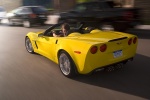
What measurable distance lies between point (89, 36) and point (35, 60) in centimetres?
240

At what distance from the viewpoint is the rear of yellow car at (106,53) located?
177 inches

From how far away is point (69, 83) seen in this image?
16.0ft

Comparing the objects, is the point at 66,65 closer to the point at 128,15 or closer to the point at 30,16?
the point at 128,15

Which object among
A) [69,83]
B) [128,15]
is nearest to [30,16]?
[128,15]

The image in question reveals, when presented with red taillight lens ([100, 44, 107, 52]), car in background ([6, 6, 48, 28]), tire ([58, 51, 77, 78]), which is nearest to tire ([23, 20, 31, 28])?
car in background ([6, 6, 48, 28])

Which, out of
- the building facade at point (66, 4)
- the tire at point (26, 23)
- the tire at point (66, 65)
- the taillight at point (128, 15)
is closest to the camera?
the tire at point (66, 65)

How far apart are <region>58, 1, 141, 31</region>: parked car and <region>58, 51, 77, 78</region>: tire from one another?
5505mm

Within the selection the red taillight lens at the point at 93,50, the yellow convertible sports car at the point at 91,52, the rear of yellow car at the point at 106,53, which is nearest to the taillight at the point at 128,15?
the yellow convertible sports car at the point at 91,52

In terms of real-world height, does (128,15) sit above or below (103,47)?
above

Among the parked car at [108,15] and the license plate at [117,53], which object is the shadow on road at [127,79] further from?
the parked car at [108,15]

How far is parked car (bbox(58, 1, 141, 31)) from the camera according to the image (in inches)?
396

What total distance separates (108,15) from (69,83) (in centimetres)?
623

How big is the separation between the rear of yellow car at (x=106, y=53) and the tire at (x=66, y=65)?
0.76 ft

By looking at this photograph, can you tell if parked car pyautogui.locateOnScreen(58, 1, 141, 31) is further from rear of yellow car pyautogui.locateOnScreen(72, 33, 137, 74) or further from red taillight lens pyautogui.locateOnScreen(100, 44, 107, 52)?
red taillight lens pyautogui.locateOnScreen(100, 44, 107, 52)
